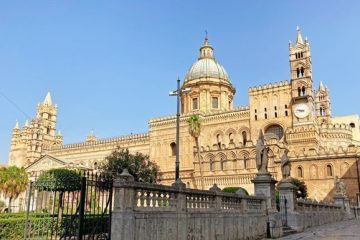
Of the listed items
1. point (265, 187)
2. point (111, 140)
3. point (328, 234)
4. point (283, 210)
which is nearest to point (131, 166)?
point (111, 140)

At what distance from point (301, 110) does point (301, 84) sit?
3.58m

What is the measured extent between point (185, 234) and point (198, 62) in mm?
56926

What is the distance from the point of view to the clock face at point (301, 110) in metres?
47.8

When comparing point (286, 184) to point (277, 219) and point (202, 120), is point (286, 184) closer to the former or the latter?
point (277, 219)

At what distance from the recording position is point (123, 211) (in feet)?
25.4

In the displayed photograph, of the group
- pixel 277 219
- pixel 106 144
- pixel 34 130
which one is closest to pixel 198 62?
pixel 106 144

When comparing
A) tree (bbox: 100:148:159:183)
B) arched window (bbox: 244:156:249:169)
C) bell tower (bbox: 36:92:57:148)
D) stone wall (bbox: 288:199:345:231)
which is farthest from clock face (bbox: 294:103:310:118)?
bell tower (bbox: 36:92:57:148)

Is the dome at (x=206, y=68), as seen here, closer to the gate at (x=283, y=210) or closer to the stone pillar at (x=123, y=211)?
the gate at (x=283, y=210)

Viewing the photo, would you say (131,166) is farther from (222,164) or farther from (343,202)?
(343,202)

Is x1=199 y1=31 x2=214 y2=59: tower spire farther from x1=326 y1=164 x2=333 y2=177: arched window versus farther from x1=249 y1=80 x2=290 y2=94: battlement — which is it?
x1=326 y1=164 x2=333 y2=177: arched window

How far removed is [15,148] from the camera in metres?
81.6

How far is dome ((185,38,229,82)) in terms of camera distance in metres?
61.8

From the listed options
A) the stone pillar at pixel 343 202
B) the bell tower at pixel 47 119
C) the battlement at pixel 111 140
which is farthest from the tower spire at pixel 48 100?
the stone pillar at pixel 343 202

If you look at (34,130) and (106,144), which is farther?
(34,130)
